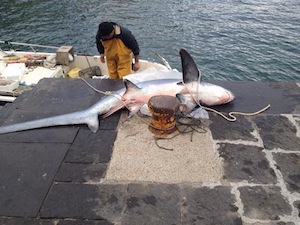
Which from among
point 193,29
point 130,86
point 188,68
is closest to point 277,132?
point 188,68

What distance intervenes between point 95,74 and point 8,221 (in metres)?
9.15

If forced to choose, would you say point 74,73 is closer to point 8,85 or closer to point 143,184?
point 8,85

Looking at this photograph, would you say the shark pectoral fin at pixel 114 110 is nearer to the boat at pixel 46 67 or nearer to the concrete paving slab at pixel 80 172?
the concrete paving slab at pixel 80 172

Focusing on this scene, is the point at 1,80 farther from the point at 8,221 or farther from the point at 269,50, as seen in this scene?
the point at 269,50

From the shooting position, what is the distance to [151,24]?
21.7 m

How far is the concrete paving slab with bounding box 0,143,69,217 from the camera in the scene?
3465 millimetres

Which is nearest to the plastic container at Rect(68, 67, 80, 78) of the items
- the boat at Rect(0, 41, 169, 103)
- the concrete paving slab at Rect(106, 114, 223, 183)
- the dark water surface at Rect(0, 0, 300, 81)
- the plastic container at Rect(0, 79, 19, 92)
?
the boat at Rect(0, 41, 169, 103)

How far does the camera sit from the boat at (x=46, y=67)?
1092 centimetres

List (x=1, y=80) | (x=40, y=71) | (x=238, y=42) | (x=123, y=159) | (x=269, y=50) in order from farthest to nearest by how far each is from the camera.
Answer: (x=238, y=42) → (x=269, y=50) → (x=40, y=71) → (x=1, y=80) → (x=123, y=159)

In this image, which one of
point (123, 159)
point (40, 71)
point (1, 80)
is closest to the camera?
point (123, 159)

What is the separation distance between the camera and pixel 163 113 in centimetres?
430

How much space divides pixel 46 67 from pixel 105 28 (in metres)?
6.30

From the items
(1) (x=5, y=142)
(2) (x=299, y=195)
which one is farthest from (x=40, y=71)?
(2) (x=299, y=195)

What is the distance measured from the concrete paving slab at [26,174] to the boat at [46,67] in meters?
6.85
